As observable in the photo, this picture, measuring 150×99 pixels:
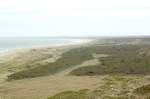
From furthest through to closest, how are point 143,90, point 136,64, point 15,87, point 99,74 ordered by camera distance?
point 136,64
point 99,74
point 15,87
point 143,90

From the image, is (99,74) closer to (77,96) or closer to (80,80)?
(80,80)

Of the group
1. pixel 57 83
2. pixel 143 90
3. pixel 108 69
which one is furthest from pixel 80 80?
pixel 143 90

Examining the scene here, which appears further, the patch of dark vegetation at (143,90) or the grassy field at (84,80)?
the grassy field at (84,80)

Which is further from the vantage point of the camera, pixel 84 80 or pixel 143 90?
pixel 84 80

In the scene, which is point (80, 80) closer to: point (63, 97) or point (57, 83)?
point (57, 83)

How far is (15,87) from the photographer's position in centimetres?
4056

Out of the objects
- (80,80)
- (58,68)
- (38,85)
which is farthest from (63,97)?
(58,68)

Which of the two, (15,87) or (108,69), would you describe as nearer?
(15,87)

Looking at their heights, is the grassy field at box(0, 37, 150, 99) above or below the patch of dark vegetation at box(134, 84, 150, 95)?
below

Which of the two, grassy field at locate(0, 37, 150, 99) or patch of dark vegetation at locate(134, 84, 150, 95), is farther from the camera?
grassy field at locate(0, 37, 150, 99)

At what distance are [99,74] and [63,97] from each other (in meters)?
20.8

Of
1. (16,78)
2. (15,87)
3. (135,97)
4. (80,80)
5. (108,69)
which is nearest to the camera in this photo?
(135,97)

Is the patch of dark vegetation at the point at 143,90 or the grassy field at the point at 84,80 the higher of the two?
the patch of dark vegetation at the point at 143,90

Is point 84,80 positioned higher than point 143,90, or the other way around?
point 143,90
